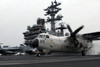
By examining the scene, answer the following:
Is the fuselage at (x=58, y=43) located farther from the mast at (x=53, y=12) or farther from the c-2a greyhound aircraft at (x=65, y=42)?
the mast at (x=53, y=12)

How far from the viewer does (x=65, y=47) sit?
121 ft

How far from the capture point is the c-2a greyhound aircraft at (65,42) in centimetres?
3251

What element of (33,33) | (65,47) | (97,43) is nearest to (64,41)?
(65,47)

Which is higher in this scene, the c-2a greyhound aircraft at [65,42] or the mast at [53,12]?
the mast at [53,12]

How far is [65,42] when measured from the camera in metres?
37.4

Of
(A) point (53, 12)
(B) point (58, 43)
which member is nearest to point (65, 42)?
(B) point (58, 43)

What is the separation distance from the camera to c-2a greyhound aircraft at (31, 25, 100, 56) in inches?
1280

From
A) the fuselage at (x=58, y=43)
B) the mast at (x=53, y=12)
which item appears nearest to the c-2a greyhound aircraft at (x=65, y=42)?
the fuselage at (x=58, y=43)

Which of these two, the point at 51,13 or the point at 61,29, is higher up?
the point at 51,13

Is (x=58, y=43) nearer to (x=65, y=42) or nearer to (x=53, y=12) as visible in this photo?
(x=65, y=42)

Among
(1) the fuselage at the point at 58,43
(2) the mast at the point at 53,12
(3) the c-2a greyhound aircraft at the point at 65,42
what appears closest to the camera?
(3) the c-2a greyhound aircraft at the point at 65,42

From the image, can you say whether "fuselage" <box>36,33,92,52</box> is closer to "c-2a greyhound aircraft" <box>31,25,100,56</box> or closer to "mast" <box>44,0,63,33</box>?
"c-2a greyhound aircraft" <box>31,25,100,56</box>

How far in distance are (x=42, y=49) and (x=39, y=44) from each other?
4.03ft

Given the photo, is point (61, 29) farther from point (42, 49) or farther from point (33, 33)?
point (42, 49)
